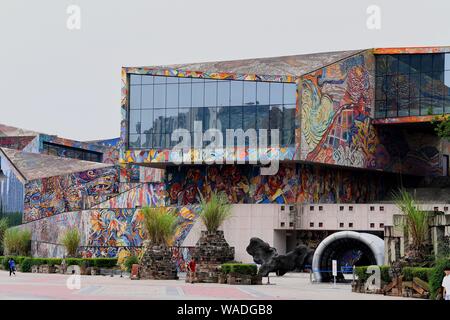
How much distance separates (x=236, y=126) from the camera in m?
63.0

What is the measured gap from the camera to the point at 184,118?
6469 centimetres

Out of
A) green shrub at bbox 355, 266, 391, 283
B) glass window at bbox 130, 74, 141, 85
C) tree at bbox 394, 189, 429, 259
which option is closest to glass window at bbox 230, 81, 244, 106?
glass window at bbox 130, 74, 141, 85

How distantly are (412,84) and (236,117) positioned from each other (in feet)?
42.9

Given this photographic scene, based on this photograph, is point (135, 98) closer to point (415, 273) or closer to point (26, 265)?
point (26, 265)

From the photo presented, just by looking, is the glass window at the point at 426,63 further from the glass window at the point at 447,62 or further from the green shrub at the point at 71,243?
the green shrub at the point at 71,243

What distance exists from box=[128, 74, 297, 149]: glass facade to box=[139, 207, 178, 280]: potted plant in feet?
55.7

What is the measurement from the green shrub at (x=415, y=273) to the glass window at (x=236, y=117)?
30.3m

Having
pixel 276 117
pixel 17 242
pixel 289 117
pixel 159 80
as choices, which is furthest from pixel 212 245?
pixel 17 242

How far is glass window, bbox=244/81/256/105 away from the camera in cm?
6272

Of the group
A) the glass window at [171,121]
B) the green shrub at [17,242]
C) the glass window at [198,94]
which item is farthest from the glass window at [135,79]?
the green shrub at [17,242]

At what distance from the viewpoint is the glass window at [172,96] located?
6506 cm

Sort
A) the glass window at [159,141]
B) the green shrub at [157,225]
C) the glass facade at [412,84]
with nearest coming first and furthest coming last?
the green shrub at [157,225], the glass window at [159,141], the glass facade at [412,84]

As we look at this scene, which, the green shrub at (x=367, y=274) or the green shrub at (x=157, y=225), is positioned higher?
the green shrub at (x=157, y=225)
